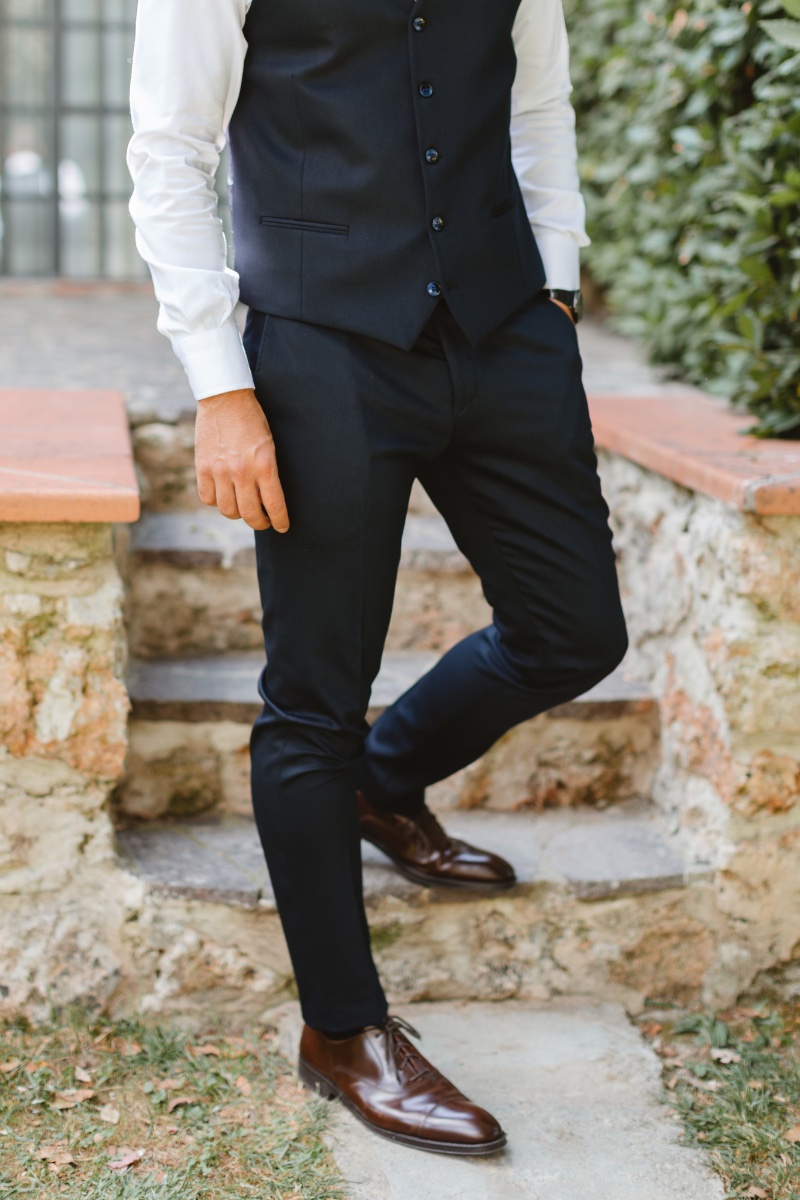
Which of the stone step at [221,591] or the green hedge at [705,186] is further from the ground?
the green hedge at [705,186]

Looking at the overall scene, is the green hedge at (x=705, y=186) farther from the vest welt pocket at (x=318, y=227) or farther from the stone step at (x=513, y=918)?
the vest welt pocket at (x=318, y=227)

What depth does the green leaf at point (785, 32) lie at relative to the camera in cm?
219

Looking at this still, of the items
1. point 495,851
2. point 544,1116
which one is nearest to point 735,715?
point 495,851

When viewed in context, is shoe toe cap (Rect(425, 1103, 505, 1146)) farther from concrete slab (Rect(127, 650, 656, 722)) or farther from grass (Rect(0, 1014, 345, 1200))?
concrete slab (Rect(127, 650, 656, 722))

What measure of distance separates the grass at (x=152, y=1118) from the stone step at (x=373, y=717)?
0.44m

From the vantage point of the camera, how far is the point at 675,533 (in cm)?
230

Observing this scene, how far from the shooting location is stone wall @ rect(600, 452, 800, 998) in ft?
6.79

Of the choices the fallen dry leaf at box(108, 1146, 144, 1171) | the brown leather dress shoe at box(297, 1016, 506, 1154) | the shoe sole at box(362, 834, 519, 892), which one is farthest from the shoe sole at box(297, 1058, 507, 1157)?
the shoe sole at box(362, 834, 519, 892)

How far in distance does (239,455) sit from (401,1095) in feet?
3.01

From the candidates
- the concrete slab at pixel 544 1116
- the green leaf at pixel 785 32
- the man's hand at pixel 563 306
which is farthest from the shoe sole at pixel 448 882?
the green leaf at pixel 785 32

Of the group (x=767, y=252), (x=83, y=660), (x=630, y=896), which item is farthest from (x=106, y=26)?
(x=630, y=896)

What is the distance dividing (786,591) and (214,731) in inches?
40.9

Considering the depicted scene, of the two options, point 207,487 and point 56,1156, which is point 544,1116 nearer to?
point 56,1156

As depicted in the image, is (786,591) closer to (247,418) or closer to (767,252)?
(767,252)
